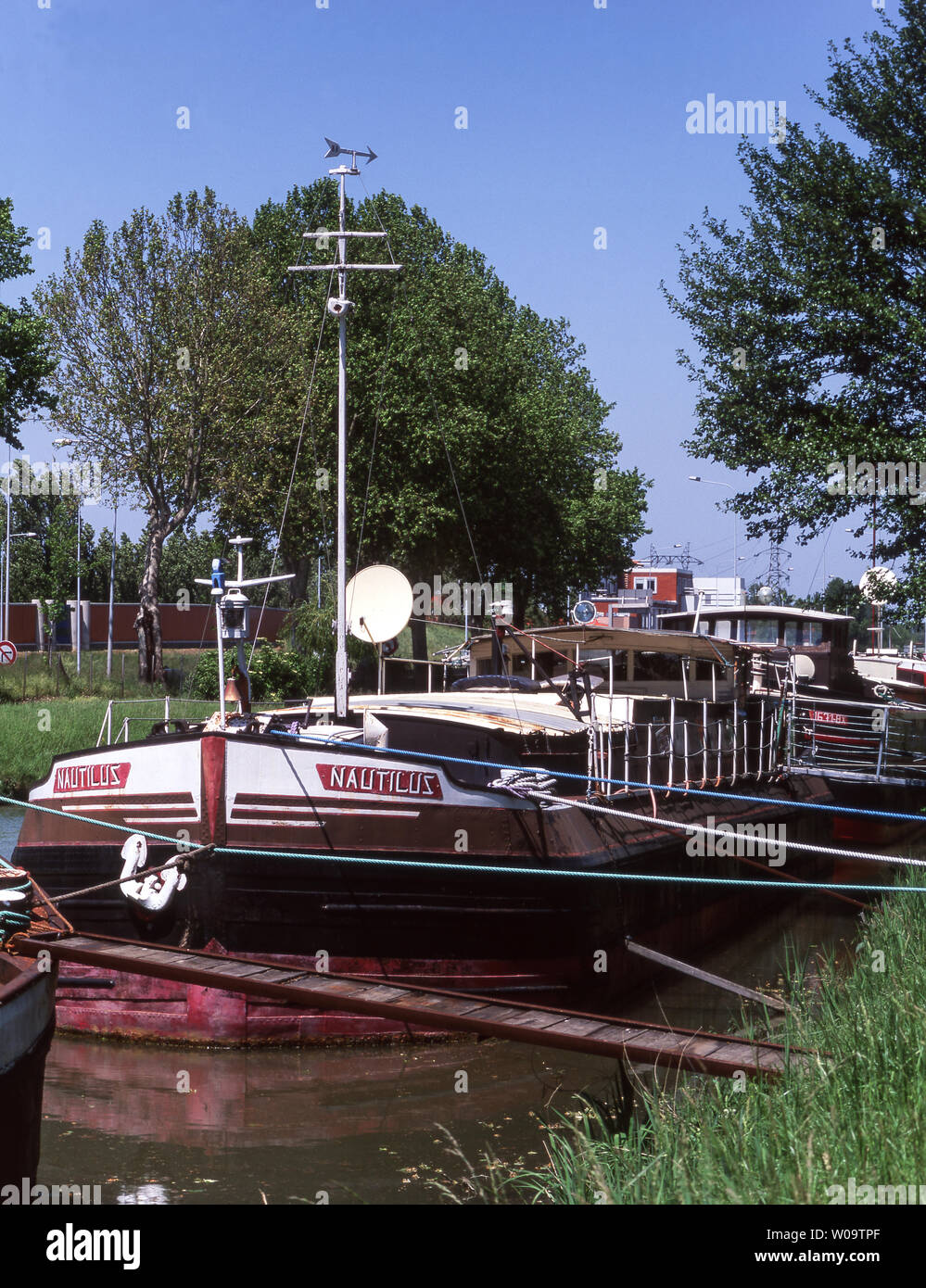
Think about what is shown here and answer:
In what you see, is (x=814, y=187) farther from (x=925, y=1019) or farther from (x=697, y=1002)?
(x=925, y=1019)

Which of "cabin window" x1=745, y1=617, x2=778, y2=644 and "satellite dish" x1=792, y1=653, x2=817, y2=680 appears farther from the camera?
"cabin window" x1=745, y1=617, x2=778, y2=644

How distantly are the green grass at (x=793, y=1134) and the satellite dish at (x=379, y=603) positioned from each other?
6517 mm

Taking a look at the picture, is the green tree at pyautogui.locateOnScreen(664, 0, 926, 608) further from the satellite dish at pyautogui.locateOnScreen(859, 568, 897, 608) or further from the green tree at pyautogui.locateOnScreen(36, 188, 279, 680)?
the green tree at pyautogui.locateOnScreen(36, 188, 279, 680)

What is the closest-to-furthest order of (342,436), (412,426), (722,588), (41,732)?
(342,436) → (41,732) → (412,426) → (722,588)

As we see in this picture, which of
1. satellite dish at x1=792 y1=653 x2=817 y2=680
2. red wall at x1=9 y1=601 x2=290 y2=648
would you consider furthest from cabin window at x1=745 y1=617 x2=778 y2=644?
red wall at x1=9 y1=601 x2=290 y2=648

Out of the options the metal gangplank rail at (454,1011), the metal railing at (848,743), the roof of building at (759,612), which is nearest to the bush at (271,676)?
the roof of building at (759,612)

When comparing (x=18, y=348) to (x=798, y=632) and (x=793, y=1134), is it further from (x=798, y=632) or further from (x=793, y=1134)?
(x=793, y=1134)

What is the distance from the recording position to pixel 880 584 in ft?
57.8

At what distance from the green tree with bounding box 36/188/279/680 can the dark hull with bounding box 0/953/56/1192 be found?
29787 millimetres

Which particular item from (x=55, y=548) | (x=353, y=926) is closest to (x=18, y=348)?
(x=55, y=548)

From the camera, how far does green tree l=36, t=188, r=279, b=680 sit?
34.9 metres

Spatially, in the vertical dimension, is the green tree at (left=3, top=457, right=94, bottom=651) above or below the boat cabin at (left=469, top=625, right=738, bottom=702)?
above

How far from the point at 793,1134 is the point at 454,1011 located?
9.14 feet

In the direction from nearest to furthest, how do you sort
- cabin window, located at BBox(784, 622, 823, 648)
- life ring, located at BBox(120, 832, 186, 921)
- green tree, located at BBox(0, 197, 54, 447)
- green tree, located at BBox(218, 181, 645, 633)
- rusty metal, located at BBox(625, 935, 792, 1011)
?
rusty metal, located at BBox(625, 935, 792, 1011), life ring, located at BBox(120, 832, 186, 921), cabin window, located at BBox(784, 622, 823, 648), green tree, located at BBox(0, 197, 54, 447), green tree, located at BBox(218, 181, 645, 633)
